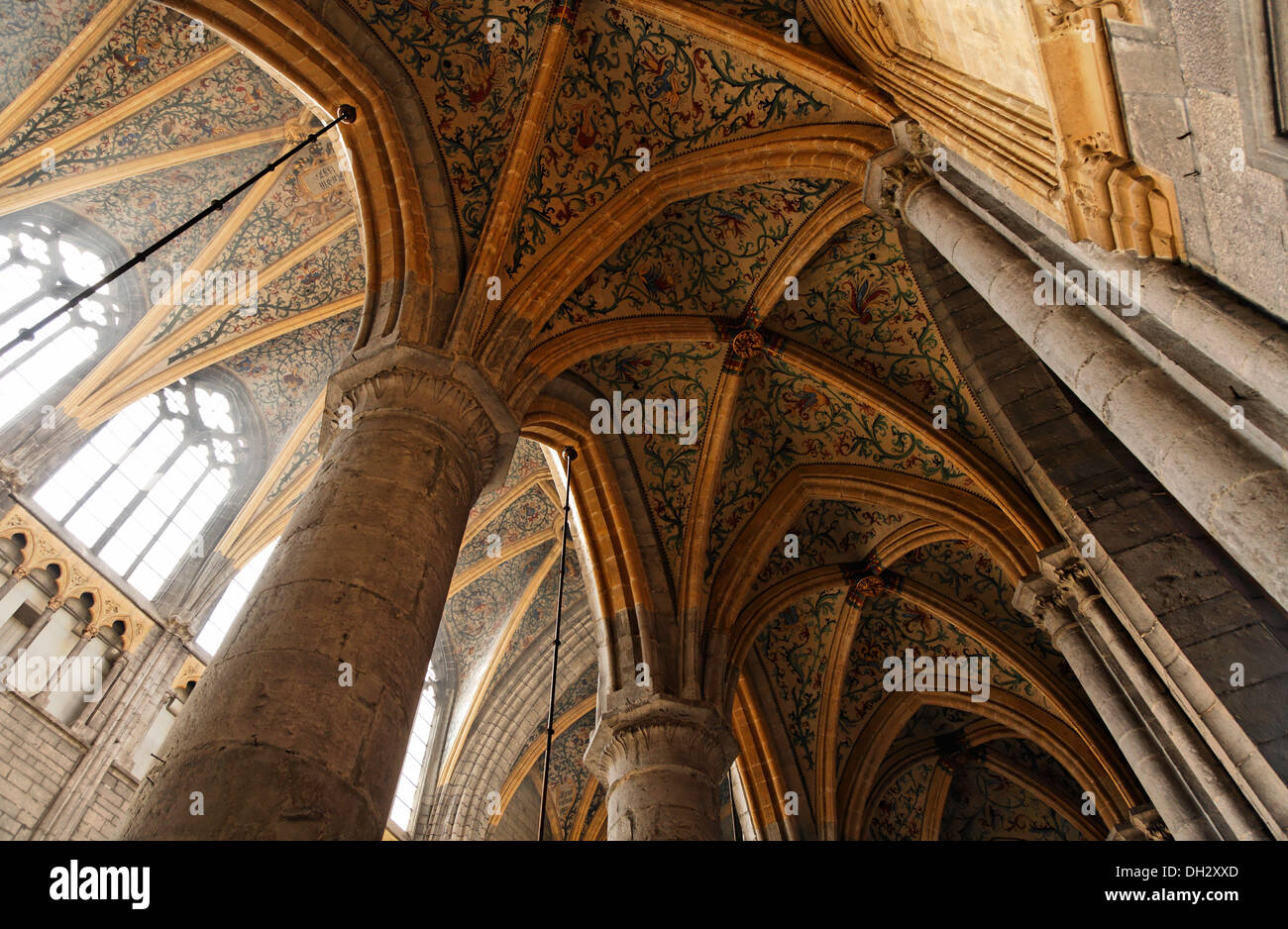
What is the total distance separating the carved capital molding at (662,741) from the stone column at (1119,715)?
2.77 m

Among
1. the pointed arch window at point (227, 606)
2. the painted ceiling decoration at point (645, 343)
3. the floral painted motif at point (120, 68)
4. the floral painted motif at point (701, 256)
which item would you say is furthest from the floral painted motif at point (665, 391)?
the floral painted motif at point (120, 68)

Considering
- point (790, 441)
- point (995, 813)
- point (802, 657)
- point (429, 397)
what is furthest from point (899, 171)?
point (995, 813)

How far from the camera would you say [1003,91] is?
4.52 metres

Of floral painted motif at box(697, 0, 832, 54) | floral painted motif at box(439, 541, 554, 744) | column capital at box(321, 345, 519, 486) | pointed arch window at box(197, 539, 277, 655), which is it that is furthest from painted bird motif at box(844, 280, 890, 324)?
pointed arch window at box(197, 539, 277, 655)

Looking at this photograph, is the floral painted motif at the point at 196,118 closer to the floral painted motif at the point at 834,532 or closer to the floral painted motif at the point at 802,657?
the floral painted motif at the point at 834,532

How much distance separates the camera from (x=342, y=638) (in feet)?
13.5

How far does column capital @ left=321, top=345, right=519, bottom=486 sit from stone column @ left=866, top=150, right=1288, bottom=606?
3074 millimetres

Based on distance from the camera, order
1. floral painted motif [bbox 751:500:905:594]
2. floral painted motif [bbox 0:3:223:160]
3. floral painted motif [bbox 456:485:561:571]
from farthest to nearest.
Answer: floral painted motif [bbox 456:485:561:571], floral painted motif [bbox 0:3:223:160], floral painted motif [bbox 751:500:905:594]

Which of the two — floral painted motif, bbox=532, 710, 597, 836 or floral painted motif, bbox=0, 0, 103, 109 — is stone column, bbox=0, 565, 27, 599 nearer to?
floral painted motif, bbox=0, 0, 103, 109

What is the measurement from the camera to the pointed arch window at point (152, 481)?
1138 centimetres

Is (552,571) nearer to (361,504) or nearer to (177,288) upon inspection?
(177,288)

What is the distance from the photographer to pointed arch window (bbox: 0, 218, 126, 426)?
447 inches

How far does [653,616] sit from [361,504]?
4.60 meters
